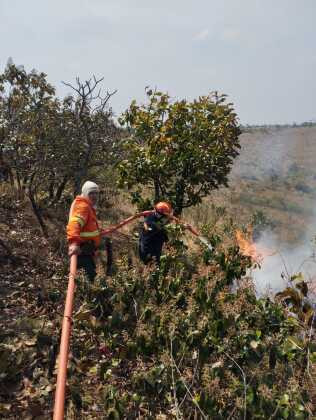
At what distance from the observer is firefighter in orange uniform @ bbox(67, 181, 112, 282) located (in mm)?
4809

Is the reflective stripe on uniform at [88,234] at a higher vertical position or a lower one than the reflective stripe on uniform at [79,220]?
lower

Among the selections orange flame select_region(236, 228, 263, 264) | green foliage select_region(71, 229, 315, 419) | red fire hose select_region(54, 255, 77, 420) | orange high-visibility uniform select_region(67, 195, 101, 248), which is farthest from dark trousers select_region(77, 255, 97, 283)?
orange flame select_region(236, 228, 263, 264)

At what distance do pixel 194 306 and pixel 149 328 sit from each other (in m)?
0.49

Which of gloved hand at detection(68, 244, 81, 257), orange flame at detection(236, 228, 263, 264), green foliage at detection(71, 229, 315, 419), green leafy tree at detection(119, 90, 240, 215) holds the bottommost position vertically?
green foliage at detection(71, 229, 315, 419)

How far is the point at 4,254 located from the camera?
5.93 m

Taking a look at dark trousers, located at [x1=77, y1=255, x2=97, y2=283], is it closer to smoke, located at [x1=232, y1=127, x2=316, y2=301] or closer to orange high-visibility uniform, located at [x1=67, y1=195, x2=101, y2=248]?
orange high-visibility uniform, located at [x1=67, y1=195, x2=101, y2=248]

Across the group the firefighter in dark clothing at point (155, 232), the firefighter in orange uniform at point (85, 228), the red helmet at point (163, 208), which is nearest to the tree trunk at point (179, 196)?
the firefighter in dark clothing at point (155, 232)

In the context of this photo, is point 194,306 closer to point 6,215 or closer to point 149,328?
point 149,328

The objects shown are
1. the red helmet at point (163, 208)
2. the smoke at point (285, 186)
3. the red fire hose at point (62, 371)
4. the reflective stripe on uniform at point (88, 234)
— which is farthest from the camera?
the smoke at point (285, 186)

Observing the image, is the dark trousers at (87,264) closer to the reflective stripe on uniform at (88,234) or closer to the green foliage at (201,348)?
the reflective stripe on uniform at (88,234)

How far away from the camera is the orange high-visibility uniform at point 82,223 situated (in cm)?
480

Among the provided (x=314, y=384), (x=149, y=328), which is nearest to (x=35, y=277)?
(x=149, y=328)

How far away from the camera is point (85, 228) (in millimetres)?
5078

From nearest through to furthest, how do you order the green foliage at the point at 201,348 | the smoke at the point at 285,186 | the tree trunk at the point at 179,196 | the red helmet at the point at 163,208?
the green foliage at the point at 201,348 < the red helmet at the point at 163,208 < the tree trunk at the point at 179,196 < the smoke at the point at 285,186
